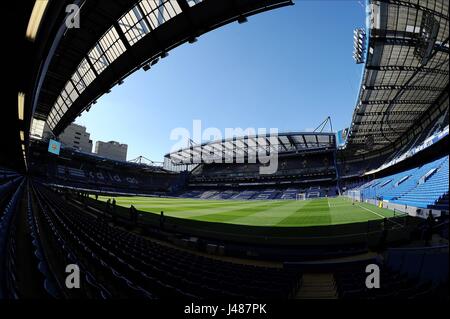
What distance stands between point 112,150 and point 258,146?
104m

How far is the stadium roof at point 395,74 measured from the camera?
9797 millimetres

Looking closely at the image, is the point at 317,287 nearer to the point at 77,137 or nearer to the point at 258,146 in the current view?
the point at 258,146

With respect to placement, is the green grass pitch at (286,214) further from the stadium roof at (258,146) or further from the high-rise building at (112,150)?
the high-rise building at (112,150)

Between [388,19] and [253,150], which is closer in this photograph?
[388,19]

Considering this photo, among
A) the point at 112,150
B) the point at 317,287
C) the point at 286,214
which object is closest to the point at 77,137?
the point at 112,150

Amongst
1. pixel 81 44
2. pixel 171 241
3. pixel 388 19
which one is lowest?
pixel 171 241

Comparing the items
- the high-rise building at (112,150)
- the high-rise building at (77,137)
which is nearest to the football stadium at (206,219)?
the high-rise building at (77,137)

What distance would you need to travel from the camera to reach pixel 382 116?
3228 cm

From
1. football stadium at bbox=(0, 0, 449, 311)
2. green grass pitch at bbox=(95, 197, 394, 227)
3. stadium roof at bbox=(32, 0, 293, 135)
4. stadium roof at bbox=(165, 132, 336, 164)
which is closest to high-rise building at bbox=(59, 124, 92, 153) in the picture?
stadium roof at bbox=(165, 132, 336, 164)

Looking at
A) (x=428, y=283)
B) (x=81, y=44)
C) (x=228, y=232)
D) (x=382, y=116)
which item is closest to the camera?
(x=428, y=283)

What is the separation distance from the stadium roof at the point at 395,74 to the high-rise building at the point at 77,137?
408ft

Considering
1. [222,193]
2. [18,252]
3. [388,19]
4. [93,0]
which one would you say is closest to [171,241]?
[18,252]

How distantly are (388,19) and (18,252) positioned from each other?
24445 mm
